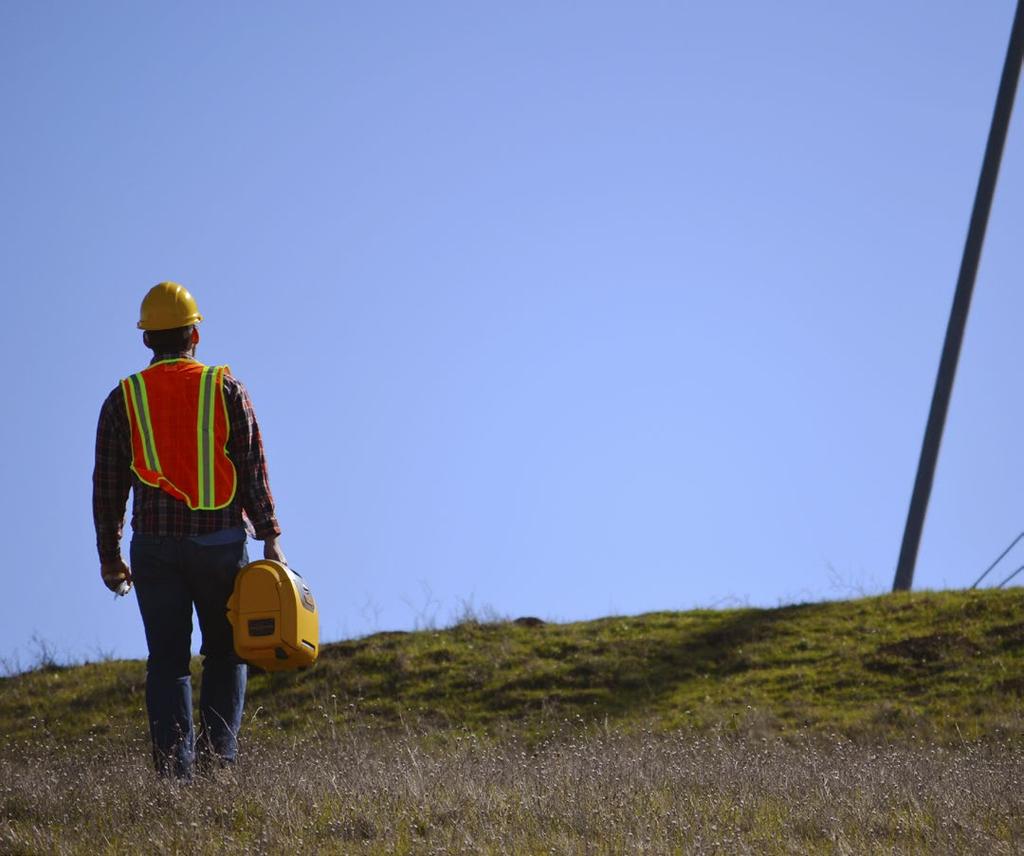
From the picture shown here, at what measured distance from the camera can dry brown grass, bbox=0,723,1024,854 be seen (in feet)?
20.1

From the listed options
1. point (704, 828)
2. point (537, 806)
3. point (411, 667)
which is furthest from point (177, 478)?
point (411, 667)

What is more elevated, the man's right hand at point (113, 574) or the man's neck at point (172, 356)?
the man's neck at point (172, 356)

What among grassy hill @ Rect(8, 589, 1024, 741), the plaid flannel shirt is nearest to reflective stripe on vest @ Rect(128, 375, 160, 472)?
the plaid flannel shirt

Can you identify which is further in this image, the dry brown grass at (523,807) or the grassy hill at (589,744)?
the grassy hill at (589,744)

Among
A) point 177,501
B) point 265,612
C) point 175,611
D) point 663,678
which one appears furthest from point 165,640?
point 663,678

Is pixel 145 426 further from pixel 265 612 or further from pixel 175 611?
pixel 265 612

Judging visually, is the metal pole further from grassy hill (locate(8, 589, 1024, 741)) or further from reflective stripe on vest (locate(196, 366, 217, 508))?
reflective stripe on vest (locate(196, 366, 217, 508))

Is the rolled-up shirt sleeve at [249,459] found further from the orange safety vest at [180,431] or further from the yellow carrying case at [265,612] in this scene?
the yellow carrying case at [265,612]

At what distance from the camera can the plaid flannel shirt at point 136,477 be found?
24.6 ft

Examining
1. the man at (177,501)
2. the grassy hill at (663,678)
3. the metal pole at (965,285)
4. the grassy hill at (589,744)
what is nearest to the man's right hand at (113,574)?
the man at (177,501)

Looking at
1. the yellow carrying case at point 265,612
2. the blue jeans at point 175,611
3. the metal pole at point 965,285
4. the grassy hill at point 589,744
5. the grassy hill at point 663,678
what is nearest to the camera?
the grassy hill at point 589,744

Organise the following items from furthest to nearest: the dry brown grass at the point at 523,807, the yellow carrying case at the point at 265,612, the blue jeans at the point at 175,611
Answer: the blue jeans at the point at 175,611
the yellow carrying case at the point at 265,612
the dry brown grass at the point at 523,807

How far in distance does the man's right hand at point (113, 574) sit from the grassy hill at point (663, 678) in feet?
20.7

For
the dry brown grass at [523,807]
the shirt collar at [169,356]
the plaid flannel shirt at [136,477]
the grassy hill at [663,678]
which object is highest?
the shirt collar at [169,356]
